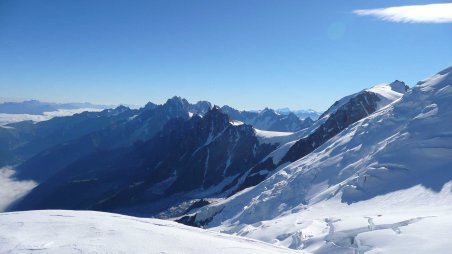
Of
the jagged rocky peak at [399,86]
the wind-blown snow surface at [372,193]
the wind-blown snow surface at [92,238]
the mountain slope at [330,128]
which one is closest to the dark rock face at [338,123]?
the mountain slope at [330,128]

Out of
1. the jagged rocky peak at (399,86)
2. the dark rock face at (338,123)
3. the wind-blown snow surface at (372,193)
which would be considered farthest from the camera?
the jagged rocky peak at (399,86)

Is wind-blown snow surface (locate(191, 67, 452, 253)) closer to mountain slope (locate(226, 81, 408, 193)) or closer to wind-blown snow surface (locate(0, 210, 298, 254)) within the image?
wind-blown snow surface (locate(0, 210, 298, 254))

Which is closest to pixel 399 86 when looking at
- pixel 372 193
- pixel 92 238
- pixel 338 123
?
pixel 338 123

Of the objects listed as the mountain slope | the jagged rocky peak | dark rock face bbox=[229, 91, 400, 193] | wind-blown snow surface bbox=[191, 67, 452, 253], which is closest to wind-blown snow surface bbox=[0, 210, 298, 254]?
wind-blown snow surface bbox=[191, 67, 452, 253]

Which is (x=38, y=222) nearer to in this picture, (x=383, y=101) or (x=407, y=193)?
(x=407, y=193)

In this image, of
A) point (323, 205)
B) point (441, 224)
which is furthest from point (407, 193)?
point (441, 224)

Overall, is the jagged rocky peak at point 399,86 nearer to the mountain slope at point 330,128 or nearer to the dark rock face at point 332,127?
the mountain slope at point 330,128
